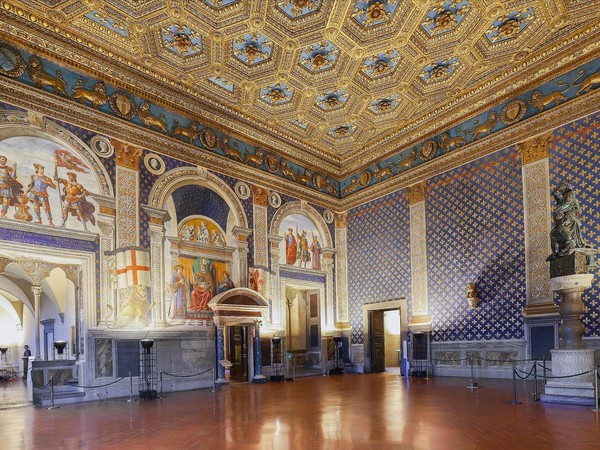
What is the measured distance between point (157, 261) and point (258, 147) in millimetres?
5912

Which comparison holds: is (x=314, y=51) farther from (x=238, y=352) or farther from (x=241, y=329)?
(x=238, y=352)

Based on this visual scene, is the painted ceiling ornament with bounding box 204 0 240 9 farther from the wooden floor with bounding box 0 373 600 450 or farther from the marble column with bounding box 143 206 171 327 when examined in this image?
the wooden floor with bounding box 0 373 600 450

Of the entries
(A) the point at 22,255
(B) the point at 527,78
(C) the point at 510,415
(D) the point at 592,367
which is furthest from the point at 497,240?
(A) the point at 22,255

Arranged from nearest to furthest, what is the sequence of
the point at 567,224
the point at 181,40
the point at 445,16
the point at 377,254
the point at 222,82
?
the point at 567,224, the point at 445,16, the point at 181,40, the point at 222,82, the point at 377,254

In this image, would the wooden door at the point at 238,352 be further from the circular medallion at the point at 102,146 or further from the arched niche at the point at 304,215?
the circular medallion at the point at 102,146

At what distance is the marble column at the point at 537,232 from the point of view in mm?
13109

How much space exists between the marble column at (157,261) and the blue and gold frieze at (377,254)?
813 cm

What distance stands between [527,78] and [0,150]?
13975 millimetres

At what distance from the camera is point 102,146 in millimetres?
12695

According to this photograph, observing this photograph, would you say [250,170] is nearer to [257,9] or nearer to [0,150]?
[257,9]

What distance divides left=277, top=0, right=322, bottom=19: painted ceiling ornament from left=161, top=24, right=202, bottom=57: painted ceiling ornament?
7.74 ft

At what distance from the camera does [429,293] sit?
647 inches

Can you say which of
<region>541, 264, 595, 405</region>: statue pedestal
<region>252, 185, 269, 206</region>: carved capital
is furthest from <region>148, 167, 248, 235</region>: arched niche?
<region>541, 264, 595, 405</region>: statue pedestal

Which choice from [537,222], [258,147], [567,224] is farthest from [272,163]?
[567,224]
